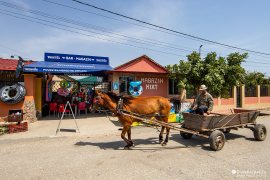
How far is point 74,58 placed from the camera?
14680 mm

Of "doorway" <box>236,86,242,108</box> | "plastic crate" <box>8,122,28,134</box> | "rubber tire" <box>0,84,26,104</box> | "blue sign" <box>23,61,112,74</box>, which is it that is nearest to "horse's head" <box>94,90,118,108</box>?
"plastic crate" <box>8,122,28,134</box>

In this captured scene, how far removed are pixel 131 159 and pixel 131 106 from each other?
1.90 m

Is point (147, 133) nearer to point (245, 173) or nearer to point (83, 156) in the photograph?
point (83, 156)

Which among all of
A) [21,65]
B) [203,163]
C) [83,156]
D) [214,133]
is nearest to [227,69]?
[214,133]

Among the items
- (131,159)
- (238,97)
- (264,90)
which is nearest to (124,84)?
(131,159)

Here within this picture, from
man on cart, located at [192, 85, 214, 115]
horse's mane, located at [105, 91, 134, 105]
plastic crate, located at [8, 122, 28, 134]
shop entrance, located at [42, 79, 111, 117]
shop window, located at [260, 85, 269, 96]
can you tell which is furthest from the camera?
shop window, located at [260, 85, 269, 96]

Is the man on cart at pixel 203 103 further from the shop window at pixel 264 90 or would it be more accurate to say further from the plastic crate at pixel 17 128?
the shop window at pixel 264 90

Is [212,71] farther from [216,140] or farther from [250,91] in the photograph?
[250,91]

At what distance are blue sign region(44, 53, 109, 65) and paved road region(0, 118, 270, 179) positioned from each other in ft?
24.5

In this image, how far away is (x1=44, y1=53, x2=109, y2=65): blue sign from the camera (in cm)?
1424

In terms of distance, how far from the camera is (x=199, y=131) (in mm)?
6898

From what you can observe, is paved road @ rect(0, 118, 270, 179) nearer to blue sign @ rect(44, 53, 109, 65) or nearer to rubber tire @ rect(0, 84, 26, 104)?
rubber tire @ rect(0, 84, 26, 104)

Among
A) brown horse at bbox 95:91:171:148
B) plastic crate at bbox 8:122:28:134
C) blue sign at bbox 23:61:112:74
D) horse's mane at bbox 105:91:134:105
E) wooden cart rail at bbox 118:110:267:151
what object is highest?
blue sign at bbox 23:61:112:74

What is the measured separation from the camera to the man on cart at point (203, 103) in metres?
7.33
